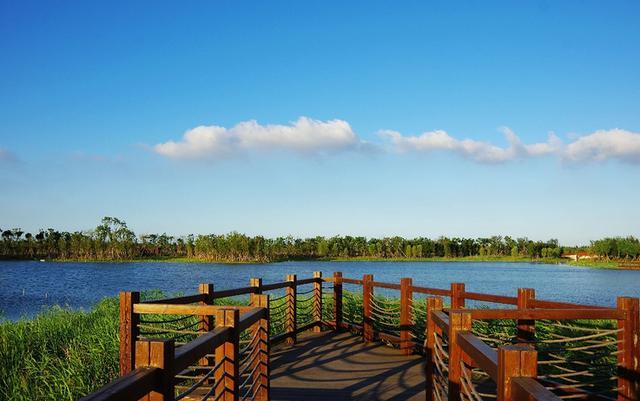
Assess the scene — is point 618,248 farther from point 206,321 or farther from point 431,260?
point 206,321

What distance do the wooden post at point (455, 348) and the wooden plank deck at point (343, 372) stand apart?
8.20 ft

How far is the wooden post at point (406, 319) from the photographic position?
7871 mm

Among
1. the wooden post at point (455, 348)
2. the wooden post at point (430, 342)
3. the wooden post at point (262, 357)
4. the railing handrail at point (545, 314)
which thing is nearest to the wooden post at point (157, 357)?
the wooden post at point (455, 348)

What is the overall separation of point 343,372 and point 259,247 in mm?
77355

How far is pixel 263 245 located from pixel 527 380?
82897 mm

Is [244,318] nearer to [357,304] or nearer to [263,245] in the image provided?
[357,304]

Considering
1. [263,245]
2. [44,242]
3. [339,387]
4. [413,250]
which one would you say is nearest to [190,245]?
[263,245]

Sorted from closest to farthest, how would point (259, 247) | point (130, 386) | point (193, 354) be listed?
point (130, 386) < point (193, 354) < point (259, 247)

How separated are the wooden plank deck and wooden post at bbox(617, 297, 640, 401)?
189 centimetres

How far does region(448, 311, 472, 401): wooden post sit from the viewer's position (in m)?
3.03

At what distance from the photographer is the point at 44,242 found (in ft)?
324

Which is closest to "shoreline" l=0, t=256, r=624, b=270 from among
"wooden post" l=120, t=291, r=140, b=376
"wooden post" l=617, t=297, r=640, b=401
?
"wooden post" l=120, t=291, r=140, b=376

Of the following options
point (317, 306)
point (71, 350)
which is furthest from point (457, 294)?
point (71, 350)

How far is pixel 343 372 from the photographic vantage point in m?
6.75
